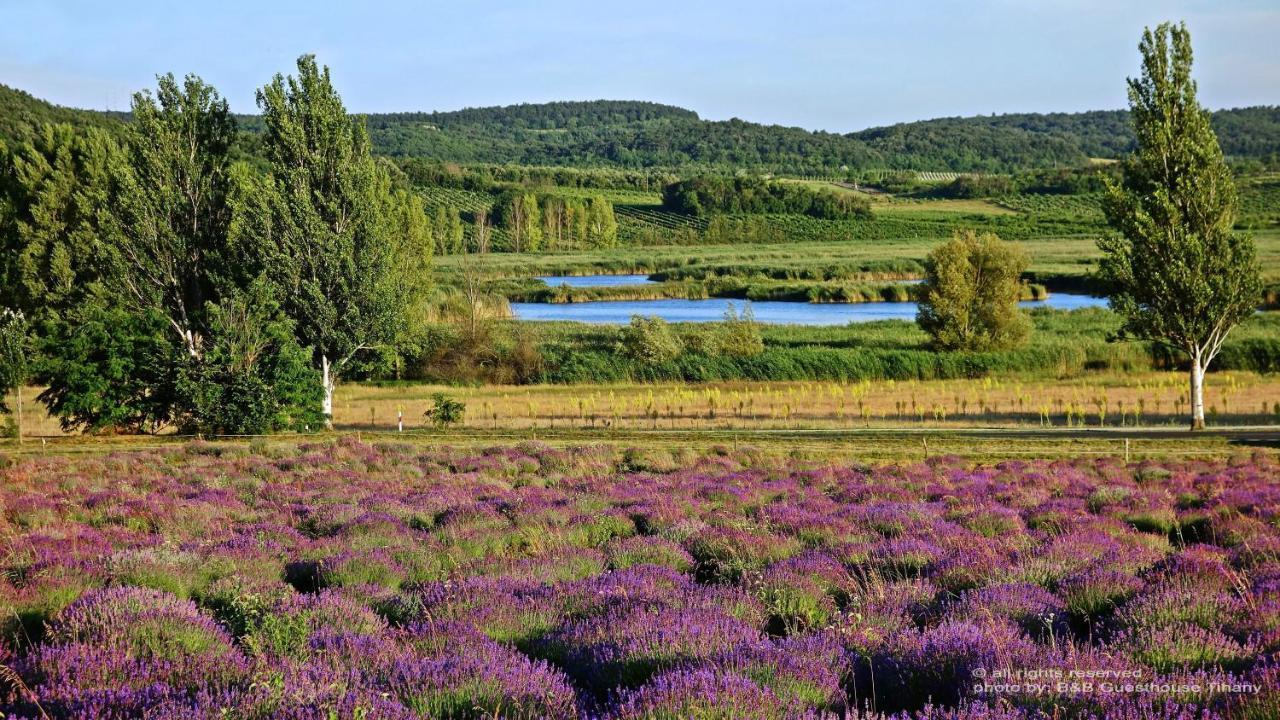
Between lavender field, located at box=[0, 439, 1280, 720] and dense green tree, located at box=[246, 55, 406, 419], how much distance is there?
20599 millimetres

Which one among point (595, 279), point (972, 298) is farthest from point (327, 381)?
point (595, 279)

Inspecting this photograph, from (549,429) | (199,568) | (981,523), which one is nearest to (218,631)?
(199,568)

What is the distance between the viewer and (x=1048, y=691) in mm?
5672

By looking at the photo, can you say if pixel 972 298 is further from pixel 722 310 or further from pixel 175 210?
pixel 175 210

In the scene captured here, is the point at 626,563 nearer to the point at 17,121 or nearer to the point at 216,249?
the point at 216,249

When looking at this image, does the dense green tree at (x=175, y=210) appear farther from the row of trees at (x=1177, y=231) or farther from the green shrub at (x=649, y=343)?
the row of trees at (x=1177, y=231)

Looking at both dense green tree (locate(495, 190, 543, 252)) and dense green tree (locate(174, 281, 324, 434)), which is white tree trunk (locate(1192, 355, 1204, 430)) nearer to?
dense green tree (locate(174, 281, 324, 434))

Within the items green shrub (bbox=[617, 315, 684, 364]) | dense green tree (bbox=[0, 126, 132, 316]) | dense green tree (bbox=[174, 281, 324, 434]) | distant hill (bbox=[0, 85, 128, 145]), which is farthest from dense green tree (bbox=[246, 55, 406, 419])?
distant hill (bbox=[0, 85, 128, 145])

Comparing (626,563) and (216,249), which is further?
(216,249)

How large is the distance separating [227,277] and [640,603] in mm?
34248

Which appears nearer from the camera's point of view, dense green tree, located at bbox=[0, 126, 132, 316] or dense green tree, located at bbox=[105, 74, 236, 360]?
dense green tree, located at bbox=[105, 74, 236, 360]

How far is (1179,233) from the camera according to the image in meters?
35.9

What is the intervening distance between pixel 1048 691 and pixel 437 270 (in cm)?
11857

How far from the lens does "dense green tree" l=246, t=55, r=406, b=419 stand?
123ft
